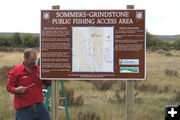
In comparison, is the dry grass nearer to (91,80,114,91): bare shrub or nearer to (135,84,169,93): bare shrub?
(91,80,114,91): bare shrub

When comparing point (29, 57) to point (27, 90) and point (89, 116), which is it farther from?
point (89, 116)

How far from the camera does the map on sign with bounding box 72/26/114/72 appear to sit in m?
5.39

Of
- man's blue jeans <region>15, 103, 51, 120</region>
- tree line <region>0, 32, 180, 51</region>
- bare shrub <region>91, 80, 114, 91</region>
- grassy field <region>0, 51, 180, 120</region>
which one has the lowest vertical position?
grassy field <region>0, 51, 180, 120</region>

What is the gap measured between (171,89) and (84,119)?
6.71m

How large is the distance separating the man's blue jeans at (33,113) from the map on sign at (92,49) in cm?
99

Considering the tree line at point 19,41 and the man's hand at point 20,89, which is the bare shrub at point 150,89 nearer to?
the man's hand at point 20,89

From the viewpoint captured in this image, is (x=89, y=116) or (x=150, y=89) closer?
(x=89, y=116)

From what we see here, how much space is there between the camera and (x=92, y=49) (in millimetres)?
5426

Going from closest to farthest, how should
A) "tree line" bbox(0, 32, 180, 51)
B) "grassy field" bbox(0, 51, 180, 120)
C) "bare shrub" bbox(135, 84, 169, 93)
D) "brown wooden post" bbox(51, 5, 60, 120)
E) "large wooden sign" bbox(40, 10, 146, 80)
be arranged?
"large wooden sign" bbox(40, 10, 146, 80), "brown wooden post" bbox(51, 5, 60, 120), "grassy field" bbox(0, 51, 180, 120), "bare shrub" bbox(135, 84, 169, 93), "tree line" bbox(0, 32, 180, 51)

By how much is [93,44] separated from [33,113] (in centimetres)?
156

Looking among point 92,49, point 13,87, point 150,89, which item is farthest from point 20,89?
point 150,89

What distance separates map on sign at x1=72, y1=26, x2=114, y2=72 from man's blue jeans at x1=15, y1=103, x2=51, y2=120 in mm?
993

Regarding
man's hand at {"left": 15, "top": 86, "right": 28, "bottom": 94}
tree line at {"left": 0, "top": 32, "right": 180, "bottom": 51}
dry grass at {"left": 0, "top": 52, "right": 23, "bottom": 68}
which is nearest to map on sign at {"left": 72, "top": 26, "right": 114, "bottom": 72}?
man's hand at {"left": 15, "top": 86, "right": 28, "bottom": 94}

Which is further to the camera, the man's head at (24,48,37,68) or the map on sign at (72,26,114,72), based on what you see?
the map on sign at (72,26,114,72)
